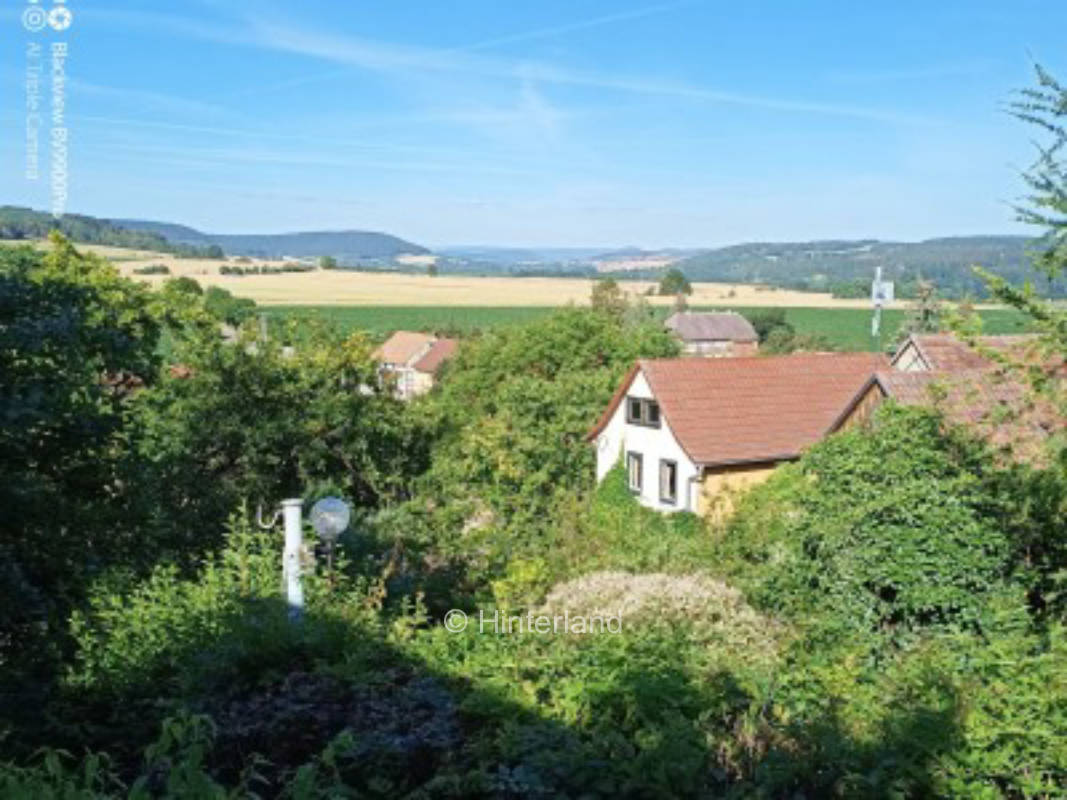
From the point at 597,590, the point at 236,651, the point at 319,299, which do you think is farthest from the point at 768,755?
the point at 319,299

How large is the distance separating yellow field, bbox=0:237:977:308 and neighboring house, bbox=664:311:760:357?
23.4 ft

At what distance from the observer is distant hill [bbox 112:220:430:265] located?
426 ft

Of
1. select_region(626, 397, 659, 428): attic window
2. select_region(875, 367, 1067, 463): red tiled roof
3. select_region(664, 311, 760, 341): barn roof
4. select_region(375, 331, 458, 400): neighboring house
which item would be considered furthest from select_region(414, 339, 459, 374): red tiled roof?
select_region(875, 367, 1067, 463): red tiled roof

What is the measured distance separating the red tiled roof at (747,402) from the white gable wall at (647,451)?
0.32 meters

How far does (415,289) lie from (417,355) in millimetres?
45081

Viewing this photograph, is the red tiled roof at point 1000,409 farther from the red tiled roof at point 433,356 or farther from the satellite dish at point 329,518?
the red tiled roof at point 433,356

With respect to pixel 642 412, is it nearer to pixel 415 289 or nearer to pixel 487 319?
pixel 487 319

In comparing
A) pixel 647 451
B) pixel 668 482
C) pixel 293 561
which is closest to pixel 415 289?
pixel 647 451

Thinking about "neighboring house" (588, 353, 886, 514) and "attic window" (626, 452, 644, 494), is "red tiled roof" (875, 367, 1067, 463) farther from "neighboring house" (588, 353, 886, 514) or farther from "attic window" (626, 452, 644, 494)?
"attic window" (626, 452, 644, 494)

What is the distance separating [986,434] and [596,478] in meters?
17.1

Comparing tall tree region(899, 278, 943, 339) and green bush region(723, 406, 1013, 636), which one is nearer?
green bush region(723, 406, 1013, 636)

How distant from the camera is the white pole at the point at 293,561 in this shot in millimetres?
6047

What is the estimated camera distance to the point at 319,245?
17200 cm

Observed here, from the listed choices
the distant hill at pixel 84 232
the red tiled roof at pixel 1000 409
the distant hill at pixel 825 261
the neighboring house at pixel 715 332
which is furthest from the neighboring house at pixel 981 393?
the neighboring house at pixel 715 332
